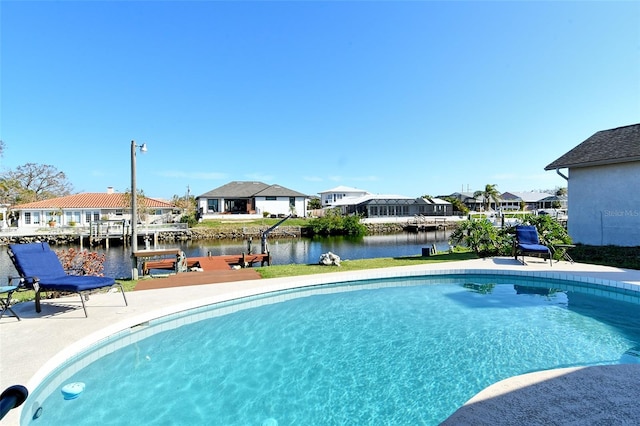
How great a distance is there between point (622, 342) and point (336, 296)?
4796mm

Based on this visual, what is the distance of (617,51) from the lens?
11.5 metres

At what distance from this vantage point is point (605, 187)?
12.4m

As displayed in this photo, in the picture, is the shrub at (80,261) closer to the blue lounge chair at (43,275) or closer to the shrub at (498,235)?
the blue lounge chair at (43,275)

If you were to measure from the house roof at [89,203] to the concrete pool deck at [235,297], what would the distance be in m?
31.6

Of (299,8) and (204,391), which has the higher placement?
(299,8)

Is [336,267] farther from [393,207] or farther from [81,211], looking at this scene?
[393,207]

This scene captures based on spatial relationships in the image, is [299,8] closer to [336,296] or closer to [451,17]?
[451,17]

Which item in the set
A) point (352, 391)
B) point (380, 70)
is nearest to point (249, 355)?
point (352, 391)

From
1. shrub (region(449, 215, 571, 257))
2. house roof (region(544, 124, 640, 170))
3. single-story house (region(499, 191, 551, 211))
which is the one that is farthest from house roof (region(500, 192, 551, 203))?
shrub (region(449, 215, 571, 257))

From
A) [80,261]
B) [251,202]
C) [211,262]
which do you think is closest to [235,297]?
[80,261]

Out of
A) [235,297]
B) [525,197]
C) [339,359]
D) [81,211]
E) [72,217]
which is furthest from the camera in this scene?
[525,197]

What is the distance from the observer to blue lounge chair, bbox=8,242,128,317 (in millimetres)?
5021

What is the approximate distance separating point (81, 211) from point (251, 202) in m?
17.5

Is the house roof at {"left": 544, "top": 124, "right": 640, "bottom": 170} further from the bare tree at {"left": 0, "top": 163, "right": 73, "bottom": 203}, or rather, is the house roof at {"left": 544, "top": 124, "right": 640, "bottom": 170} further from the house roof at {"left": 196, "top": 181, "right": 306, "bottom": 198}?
the bare tree at {"left": 0, "top": 163, "right": 73, "bottom": 203}
